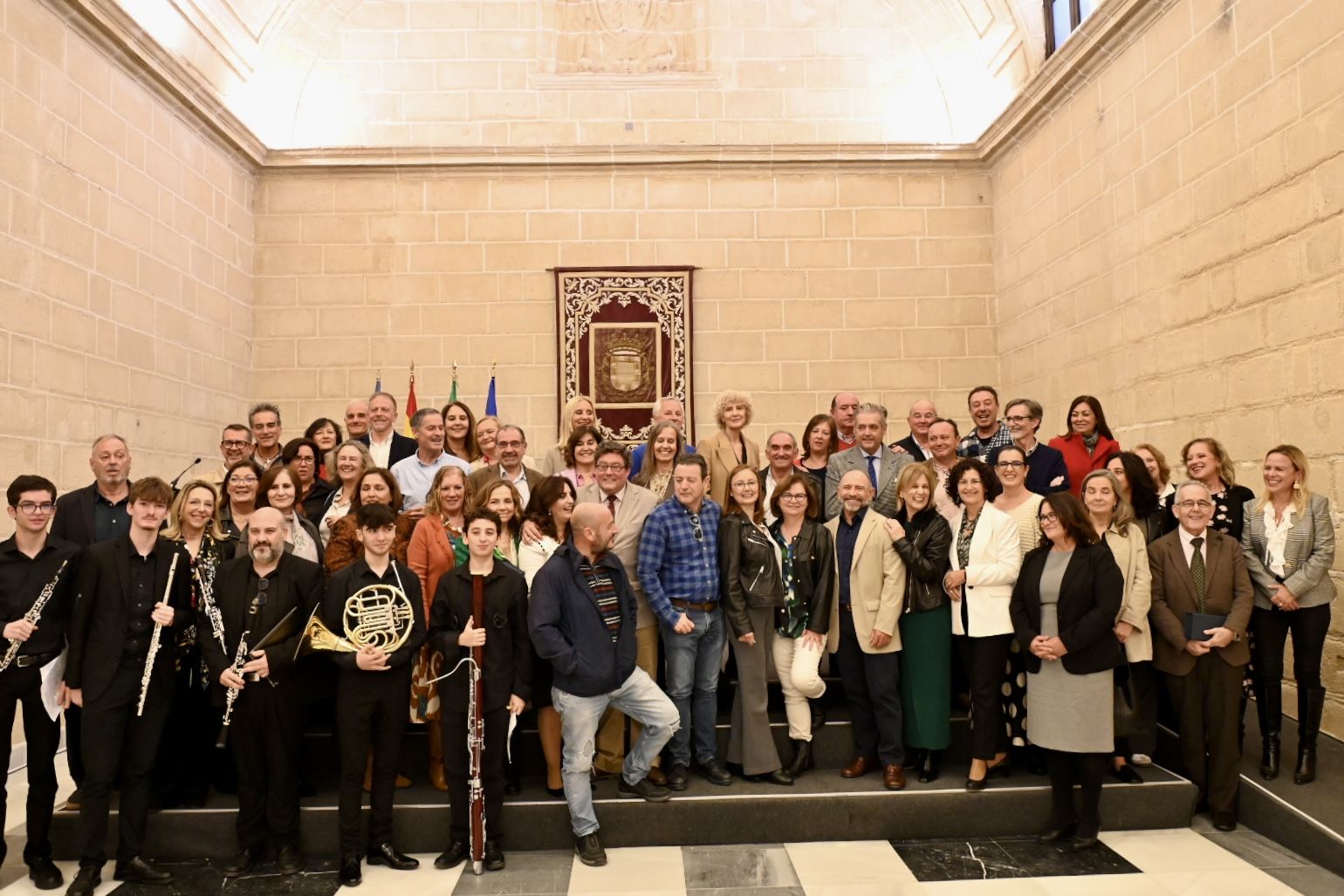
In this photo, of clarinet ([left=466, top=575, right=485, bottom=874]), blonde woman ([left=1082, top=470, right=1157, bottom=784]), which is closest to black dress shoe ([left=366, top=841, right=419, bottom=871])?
clarinet ([left=466, top=575, right=485, bottom=874])

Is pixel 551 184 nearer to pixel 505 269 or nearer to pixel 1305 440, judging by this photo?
pixel 505 269

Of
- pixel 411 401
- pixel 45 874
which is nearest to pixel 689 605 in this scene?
pixel 45 874

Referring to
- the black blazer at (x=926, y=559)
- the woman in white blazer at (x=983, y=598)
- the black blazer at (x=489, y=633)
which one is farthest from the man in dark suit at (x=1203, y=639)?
the black blazer at (x=489, y=633)

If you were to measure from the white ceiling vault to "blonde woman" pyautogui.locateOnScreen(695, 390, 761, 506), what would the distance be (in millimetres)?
4290

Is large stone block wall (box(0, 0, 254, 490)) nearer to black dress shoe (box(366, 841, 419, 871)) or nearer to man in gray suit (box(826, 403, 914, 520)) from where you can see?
black dress shoe (box(366, 841, 419, 871))

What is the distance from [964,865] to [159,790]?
339cm

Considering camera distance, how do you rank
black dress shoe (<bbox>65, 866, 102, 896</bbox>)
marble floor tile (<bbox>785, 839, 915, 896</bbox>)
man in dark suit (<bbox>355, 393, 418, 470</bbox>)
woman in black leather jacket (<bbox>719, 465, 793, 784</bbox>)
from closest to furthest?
1. black dress shoe (<bbox>65, 866, 102, 896</bbox>)
2. marble floor tile (<bbox>785, 839, 915, 896</bbox>)
3. woman in black leather jacket (<bbox>719, 465, 793, 784</bbox>)
4. man in dark suit (<bbox>355, 393, 418, 470</bbox>)

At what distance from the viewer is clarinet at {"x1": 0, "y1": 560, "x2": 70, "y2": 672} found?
370 centimetres

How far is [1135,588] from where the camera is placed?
430cm

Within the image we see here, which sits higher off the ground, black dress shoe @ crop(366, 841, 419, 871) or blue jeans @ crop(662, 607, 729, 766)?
blue jeans @ crop(662, 607, 729, 766)

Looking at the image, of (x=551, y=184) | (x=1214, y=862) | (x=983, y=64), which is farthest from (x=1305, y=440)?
(x=551, y=184)

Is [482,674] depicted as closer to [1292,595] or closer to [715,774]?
[715,774]

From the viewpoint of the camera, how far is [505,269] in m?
8.97

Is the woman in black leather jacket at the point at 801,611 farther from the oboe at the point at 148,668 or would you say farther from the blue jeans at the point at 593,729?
the oboe at the point at 148,668
